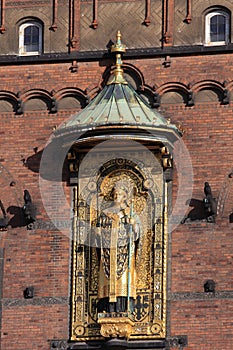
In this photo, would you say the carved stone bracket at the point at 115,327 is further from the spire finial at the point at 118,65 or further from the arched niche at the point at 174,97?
the spire finial at the point at 118,65

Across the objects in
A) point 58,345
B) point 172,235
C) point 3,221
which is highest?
point 3,221

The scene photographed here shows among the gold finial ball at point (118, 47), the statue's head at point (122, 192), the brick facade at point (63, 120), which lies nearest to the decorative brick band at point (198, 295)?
the brick facade at point (63, 120)

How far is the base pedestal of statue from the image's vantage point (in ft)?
102

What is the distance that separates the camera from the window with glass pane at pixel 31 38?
33406 millimetres

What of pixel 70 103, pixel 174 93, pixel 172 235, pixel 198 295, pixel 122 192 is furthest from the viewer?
pixel 70 103

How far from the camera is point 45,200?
3247cm

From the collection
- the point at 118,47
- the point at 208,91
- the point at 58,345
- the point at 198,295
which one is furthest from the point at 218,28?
the point at 58,345

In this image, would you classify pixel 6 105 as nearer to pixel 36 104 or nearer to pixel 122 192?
pixel 36 104

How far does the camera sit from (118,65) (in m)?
32.6

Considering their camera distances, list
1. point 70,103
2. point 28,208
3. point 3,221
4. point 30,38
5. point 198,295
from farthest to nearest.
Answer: point 30,38 → point 70,103 → point 3,221 → point 28,208 → point 198,295

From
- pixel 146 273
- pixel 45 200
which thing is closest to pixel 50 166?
pixel 45 200

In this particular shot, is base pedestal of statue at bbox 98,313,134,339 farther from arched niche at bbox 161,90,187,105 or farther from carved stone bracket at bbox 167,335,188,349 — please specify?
arched niche at bbox 161,90,187,105

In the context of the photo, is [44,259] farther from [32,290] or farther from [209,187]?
[209,187]

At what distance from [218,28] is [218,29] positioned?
37 mm
